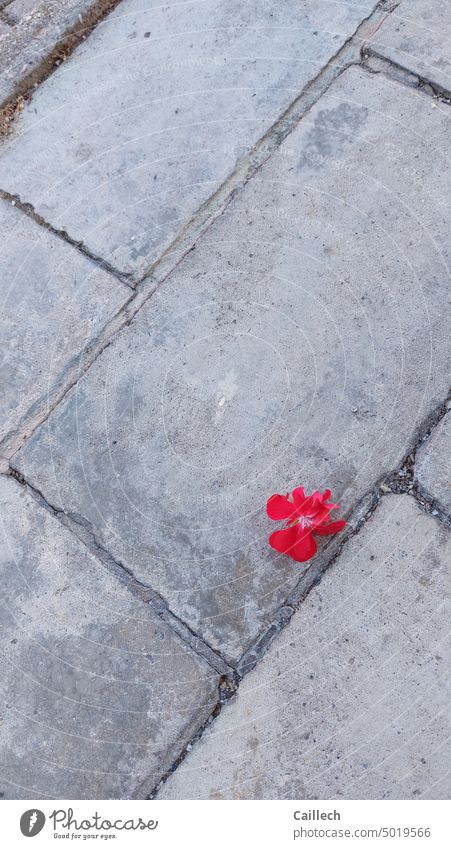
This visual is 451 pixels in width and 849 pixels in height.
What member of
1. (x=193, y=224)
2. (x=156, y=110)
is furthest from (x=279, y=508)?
(x=156, y=110)

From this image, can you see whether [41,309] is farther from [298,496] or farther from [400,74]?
[400,74]

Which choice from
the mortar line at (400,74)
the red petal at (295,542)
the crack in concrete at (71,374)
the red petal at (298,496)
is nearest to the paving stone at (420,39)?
the mortar line at (400,74)

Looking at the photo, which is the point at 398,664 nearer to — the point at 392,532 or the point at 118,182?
the point at 392,532

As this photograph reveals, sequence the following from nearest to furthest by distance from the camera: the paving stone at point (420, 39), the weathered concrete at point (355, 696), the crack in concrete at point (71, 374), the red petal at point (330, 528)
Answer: the weathered concrete at point (355, 696), the red petal at point (330, 528), the crack in concrete at point (71, 374), the paving stone at point (420, 39)

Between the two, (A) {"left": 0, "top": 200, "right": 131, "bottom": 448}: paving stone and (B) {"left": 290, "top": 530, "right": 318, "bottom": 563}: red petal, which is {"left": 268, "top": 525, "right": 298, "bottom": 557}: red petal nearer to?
(B) {"left": 290, "top": 530, "right": 318, "bottom": 563}: red petal

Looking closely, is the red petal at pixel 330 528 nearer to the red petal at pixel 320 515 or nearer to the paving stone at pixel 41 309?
the red petal at pixel 320 515

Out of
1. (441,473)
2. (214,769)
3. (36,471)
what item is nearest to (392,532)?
(441,473)
